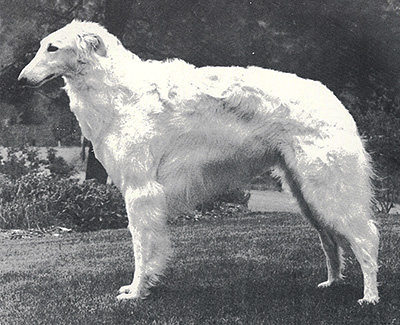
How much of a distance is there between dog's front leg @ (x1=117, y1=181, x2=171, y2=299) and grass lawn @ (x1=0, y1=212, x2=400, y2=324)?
0.12m

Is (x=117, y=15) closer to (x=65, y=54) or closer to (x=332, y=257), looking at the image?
(x=65, y=54)

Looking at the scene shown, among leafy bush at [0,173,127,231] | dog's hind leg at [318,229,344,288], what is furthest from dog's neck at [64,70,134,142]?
leafy bush at [0,173,127,231]

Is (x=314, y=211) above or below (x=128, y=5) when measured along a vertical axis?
below

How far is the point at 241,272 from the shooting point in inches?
164

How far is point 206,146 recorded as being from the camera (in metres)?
3.51

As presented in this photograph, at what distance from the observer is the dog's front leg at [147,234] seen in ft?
11.0

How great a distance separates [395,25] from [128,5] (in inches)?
102

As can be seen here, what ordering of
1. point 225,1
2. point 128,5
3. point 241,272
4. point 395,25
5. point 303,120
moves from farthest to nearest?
point 128,5 → point 225,1 → point 395,25 → point 241,272 → point 303,120

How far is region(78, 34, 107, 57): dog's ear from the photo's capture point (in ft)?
11.0

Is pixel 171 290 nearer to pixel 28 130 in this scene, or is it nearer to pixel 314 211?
pixel 314 211

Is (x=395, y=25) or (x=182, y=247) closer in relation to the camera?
(x=395, y=25)

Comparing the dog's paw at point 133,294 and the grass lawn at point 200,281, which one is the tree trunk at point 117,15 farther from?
the dog's paw at point 133,294

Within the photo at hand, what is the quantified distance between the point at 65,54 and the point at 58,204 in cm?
329

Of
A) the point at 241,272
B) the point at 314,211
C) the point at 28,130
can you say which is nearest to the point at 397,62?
the point at 314,211
